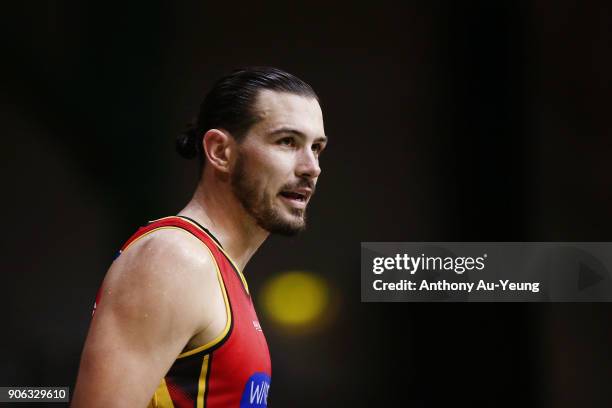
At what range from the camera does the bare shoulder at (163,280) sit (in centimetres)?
94

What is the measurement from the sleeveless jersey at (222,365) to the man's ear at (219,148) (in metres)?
0.15

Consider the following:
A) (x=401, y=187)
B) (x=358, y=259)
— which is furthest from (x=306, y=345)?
(x=401, y=187)

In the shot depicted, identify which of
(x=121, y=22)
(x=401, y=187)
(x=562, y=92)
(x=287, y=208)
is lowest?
(x=287, y=208)

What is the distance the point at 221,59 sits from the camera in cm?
230

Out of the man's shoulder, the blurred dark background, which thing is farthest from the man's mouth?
the blurred dark background

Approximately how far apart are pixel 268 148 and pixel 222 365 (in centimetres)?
40

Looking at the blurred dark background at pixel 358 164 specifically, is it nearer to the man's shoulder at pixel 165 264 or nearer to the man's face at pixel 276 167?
the man's face at pixel 276 167

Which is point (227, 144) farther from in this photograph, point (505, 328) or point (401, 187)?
point (505, 328)

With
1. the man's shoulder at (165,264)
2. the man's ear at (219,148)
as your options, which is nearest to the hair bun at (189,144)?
the man's ear at (219,148)

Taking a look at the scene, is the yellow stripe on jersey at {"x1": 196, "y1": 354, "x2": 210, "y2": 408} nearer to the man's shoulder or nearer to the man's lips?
the man's shoulder

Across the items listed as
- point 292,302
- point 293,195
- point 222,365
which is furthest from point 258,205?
point 292,302

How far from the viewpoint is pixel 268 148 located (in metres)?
1.23

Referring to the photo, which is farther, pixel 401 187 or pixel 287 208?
pixel 401 187

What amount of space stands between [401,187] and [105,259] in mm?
1006
